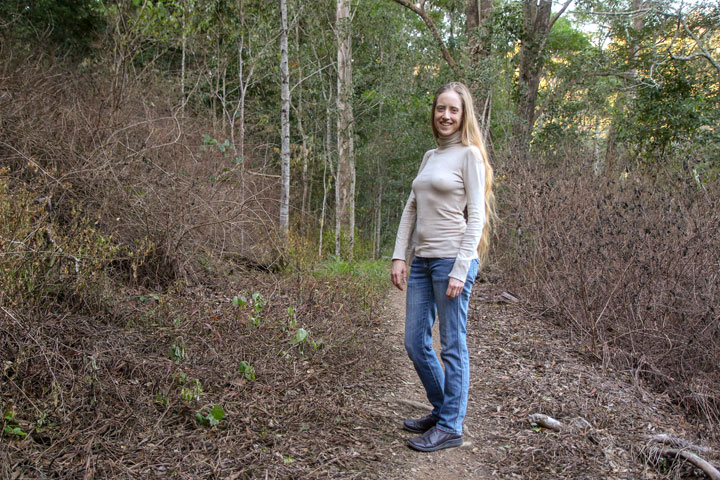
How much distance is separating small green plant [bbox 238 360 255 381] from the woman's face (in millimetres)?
2167

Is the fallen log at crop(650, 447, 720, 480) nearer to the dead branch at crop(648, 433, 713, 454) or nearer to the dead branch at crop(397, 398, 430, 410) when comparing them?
the dead branch at crop(648, 433, 713, 454)

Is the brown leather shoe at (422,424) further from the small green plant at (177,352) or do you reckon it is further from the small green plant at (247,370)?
the small green plant at (177,352)

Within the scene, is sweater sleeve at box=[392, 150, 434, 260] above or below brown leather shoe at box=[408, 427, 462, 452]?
above

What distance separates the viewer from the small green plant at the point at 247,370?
12.7 ft

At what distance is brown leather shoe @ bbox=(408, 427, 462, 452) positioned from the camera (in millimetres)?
3180

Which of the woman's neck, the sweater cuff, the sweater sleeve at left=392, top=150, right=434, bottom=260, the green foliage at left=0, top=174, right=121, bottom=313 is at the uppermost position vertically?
the woman's neck

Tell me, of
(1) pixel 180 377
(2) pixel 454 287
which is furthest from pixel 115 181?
(2) pixel 454 287

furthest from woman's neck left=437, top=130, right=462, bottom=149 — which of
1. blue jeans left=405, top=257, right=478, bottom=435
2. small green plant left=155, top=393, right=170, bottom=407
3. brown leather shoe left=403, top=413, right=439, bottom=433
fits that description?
small green plant left=155, top=393, right=170, bottom=407

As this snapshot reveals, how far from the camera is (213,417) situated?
10.6ft

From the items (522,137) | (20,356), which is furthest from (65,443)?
(522,137)

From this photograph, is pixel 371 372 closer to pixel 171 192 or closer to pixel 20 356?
pixel 20 356

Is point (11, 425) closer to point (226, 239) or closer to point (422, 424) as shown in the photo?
point (422, 424)

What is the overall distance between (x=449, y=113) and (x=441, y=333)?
1281 millimetres

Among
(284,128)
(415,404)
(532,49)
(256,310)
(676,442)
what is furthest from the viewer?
(532,49)
